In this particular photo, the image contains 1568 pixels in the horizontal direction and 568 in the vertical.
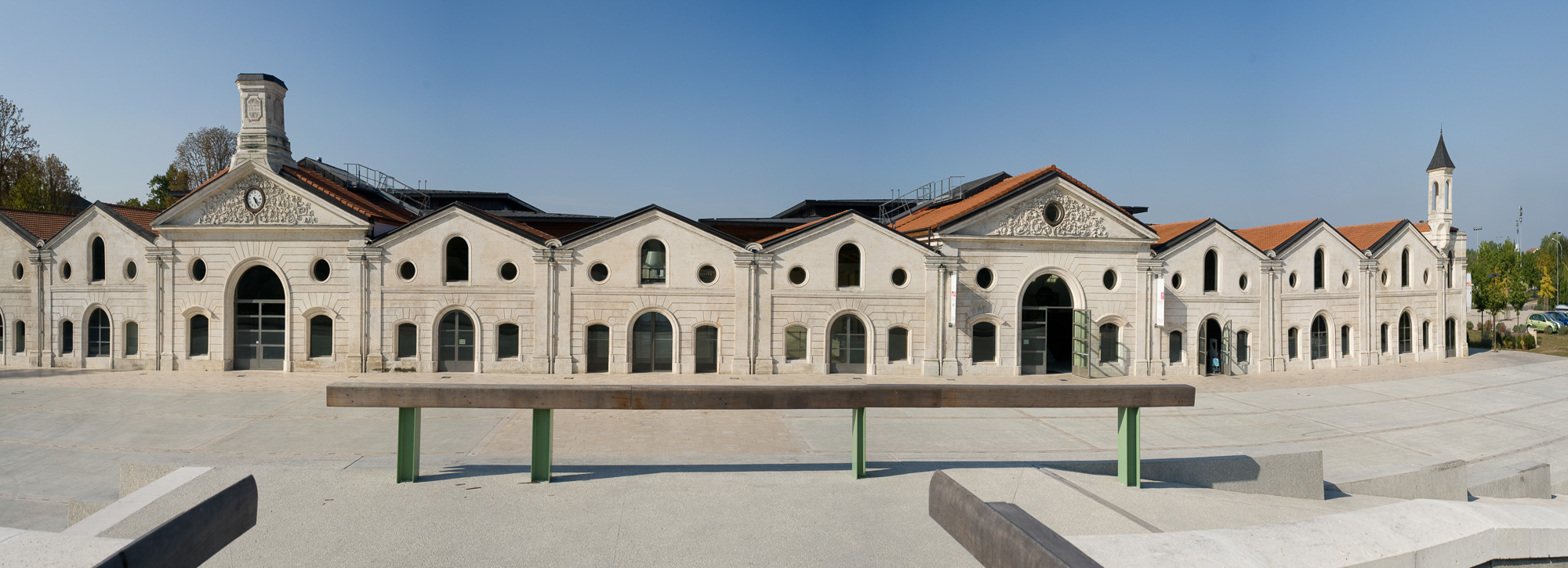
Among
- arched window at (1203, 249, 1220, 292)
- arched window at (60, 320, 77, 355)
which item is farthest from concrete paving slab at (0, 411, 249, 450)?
arched window at (1203, 249, 1220, 292)

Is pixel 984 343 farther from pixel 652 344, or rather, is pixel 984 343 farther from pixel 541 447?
pixel 541 447

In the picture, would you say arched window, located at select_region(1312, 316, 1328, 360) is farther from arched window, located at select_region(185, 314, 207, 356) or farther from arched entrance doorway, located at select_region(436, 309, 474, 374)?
arched window, located at select_region(185, 314, 207, 356)

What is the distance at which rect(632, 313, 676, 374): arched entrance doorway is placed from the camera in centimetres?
2634

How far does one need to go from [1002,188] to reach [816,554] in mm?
26628

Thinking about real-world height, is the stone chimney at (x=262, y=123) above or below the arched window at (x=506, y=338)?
above

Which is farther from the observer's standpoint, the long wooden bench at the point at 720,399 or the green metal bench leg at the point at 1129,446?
the green metal bench leg at the point at 1129,446

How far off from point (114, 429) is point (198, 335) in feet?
42.9

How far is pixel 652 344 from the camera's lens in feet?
86.7

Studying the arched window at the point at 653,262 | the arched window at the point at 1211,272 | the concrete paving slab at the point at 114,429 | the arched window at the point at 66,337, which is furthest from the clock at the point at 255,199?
the arched window at the point at 1211,272

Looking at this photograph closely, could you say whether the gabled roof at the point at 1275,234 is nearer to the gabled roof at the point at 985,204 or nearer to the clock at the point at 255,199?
the gabled roof at the point at 985,204

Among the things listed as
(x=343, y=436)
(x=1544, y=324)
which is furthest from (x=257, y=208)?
(x=1544, y=324)

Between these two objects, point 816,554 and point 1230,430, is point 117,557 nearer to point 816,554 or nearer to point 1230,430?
point 816,554

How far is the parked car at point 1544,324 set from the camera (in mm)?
51219

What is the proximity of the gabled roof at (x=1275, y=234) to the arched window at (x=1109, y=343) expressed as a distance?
24.5 ft
